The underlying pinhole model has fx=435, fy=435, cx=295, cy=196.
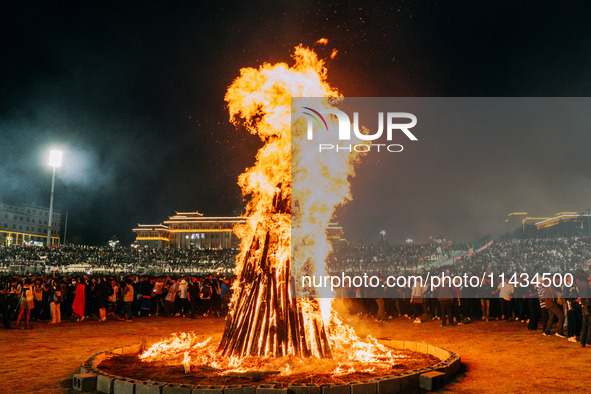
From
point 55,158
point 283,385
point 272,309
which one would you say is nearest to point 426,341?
point 272,309

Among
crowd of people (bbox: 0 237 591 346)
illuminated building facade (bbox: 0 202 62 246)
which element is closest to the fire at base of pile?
crowd of people (bbox: 0 237 591 346)

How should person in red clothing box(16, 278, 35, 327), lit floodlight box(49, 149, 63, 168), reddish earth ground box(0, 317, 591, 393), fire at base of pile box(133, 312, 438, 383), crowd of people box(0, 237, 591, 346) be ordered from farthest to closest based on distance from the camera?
lit floodlight box(49, 149, 63, 168) < person in red clothing box(16, 278, 35, 327) < crowd of people box(0, 237, 591, 346) < fire at base of pile box(133, 312, 438, 383) < reddish earth ground box(0, 317, 591, 393)

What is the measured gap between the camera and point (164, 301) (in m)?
18.0

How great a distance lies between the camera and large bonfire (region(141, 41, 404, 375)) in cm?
777

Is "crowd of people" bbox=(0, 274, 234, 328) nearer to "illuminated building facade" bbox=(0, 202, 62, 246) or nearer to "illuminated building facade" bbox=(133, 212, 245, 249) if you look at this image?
"illuminated building facade" bbox=(133, 212, 245, 249)

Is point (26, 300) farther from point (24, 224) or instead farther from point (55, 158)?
point (24, 224)

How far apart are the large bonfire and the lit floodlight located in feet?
134

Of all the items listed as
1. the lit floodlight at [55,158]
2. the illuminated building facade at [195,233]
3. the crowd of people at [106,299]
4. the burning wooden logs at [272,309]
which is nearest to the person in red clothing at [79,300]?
the crowd of people at [106,299]

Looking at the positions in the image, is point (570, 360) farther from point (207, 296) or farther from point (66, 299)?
point (66, 299)

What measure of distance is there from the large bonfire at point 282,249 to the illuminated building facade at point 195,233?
105 m

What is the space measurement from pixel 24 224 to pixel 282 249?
128 metres

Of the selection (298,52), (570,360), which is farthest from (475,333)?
(298,52)

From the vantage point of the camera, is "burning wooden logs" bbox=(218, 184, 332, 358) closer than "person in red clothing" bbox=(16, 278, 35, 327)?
Yes

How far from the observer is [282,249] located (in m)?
8.16
